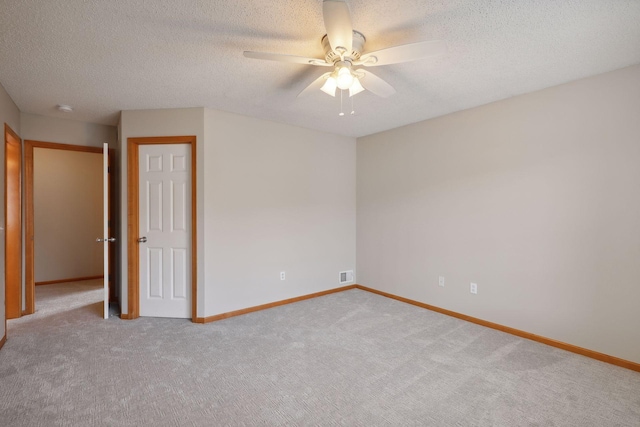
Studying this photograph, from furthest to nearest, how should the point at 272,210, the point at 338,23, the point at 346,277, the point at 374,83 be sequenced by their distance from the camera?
the point at 346,277
the point at 272,210
the point at 374,83
the point at 338,23

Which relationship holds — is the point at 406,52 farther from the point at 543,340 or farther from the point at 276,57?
the point at 543,340

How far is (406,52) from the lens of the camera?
1785 mm

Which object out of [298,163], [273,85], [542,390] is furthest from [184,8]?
[542,390]

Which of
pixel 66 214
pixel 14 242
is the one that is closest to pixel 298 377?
pixel 14 242

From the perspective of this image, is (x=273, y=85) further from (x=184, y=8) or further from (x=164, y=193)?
(x=164, y=193)

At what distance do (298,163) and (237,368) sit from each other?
265 cm

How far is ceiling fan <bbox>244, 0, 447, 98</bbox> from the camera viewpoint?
1537 millimetres

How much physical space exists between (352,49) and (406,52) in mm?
365

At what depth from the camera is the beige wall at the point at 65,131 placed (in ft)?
11.7

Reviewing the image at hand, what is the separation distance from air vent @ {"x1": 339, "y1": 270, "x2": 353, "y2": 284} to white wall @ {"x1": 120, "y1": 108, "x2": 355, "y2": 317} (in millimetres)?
96

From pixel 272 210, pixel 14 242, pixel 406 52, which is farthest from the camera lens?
pixel 272 210

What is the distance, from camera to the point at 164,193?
11.6ft

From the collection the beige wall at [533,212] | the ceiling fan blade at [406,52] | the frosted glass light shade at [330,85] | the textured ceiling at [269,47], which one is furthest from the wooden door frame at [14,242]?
the beige wall at [533,212]

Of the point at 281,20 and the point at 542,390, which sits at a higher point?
the point at 281,20
